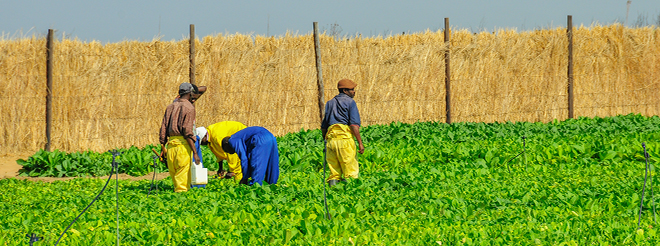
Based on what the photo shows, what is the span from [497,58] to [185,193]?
1093 cm

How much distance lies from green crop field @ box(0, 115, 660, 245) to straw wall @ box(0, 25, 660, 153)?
1.71m

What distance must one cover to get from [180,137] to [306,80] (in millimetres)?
6882

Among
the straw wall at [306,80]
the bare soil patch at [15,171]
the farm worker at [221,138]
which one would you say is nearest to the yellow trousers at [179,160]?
the farm worker at [221,138]

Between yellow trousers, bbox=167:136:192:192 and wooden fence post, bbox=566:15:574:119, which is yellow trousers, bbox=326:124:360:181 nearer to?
yellow trousers, bbox=167:136:192:192

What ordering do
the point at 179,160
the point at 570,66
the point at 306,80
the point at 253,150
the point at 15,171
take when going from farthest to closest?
the point at 570,66 → the point at 306,80 → the point at 15,171 → the point at 253,150 → the point at 179,160

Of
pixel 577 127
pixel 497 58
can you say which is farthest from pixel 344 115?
pixel 497 58

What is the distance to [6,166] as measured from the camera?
39.0 ft

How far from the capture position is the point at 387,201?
6.87 metres

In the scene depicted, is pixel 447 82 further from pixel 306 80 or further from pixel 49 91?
pixel 49 91

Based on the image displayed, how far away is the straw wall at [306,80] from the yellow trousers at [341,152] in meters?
5.62

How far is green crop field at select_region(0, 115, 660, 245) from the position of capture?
5312 millimetres

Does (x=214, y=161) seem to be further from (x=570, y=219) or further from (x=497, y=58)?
(x=497, y=58)

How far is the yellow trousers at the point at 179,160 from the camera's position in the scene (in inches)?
312

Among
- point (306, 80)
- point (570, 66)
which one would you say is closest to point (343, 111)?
point (306, 80)
